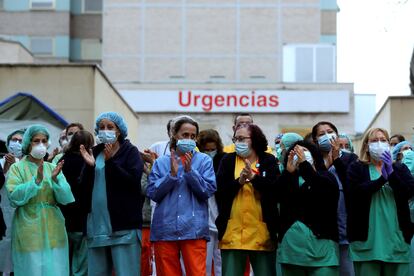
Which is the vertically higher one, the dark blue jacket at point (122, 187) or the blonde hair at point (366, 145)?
the blonde hair at point (366, 145)

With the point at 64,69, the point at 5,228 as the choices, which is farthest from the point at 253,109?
the point at 5,228

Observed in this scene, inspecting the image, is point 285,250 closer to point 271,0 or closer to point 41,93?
point 41,93

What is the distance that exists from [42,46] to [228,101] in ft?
61.4

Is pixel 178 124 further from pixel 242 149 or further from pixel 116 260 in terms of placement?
pixel 116 260

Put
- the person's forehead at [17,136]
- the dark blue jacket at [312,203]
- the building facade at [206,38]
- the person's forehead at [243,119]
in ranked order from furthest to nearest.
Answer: the building facade at [206,38], the person's forehead at [243,119], the person's forehead at [17,136], the dark blue jacket at [312,203]

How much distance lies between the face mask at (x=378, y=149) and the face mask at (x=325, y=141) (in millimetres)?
611

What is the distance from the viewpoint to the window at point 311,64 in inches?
1726

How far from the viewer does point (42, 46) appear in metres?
55.0

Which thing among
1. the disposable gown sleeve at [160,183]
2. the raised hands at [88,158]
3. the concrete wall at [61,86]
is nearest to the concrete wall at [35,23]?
the concrete wall at [61,86]

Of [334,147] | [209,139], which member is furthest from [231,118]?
[334,147]

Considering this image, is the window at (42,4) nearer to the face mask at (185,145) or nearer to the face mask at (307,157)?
the face mask at (185,145)

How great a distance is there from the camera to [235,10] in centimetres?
4681

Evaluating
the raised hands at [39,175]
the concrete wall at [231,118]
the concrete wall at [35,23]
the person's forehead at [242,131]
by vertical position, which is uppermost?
the concrete wall at [35,23]

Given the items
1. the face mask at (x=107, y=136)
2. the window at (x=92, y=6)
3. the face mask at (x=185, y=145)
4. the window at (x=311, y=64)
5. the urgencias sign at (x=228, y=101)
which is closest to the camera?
the face mask at (x=185, y=145)
